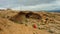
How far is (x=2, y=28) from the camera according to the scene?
33.7 ft

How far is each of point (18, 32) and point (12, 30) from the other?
0.36 meters

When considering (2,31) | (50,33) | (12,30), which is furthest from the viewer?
(50,33)

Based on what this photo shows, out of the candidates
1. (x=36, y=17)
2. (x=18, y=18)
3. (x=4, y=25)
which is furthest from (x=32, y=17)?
(x=4, y=25)

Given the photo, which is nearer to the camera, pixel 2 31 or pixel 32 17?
pixel 2 31

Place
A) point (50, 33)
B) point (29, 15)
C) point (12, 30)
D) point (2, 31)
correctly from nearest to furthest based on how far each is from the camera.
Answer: point (2, 31) < point (12, 30) < point (50, 33) < point (29, 15)

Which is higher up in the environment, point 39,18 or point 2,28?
point 2,28

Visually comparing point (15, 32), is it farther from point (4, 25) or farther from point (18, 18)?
point (18, 18)

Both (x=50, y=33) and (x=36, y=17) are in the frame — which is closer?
(x=50, y=33)

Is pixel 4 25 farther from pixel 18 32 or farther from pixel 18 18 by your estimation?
pixel 18 18

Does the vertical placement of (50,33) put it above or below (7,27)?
below

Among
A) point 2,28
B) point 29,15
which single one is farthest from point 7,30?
point 29,15

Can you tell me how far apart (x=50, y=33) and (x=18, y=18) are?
2753 millimetres

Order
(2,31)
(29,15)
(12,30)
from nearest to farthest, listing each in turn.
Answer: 1. (2,31)
2. (12,30)
3. (29,15)

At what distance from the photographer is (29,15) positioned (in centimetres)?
2081
